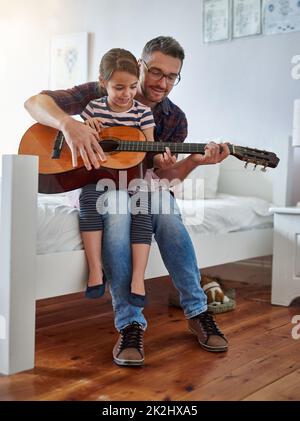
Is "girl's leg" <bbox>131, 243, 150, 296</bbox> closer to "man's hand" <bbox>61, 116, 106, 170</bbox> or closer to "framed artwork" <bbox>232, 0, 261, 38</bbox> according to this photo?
"man's hand" <bbox>61, 116, 106, 170</bbox>

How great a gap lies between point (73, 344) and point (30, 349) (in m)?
0.27

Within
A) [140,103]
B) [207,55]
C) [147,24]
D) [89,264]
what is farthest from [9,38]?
[89,264]

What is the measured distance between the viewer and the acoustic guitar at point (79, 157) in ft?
5.36

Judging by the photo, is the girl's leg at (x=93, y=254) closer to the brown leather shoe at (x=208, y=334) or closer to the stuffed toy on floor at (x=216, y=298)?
the brown leather shoe at (x=208, y=334)

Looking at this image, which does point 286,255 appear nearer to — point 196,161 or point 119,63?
point 196,161

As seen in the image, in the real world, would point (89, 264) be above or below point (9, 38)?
below

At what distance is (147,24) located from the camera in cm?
316

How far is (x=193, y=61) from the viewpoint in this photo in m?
3.02

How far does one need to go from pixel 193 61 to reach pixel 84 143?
1.61 m

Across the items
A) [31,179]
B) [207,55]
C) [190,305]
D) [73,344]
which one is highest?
[207,55]

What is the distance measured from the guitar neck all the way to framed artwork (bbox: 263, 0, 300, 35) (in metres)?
1.20

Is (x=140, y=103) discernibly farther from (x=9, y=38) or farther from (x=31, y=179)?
(x=9, y=38)

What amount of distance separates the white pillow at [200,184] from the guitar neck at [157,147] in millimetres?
761

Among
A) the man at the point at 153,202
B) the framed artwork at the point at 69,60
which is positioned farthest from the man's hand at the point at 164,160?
the framed artwork at the point at 69,60
